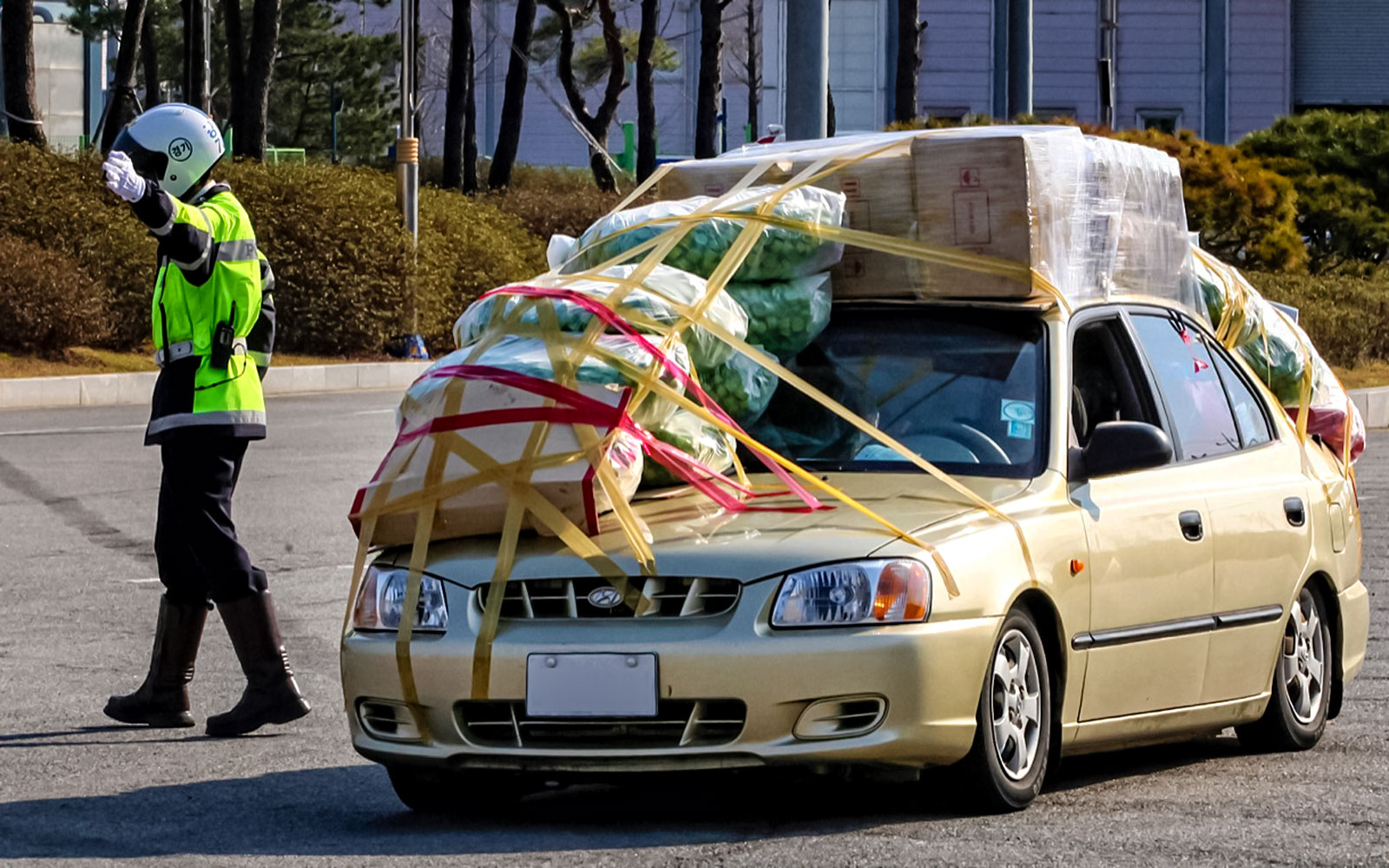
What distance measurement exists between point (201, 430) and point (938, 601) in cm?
287

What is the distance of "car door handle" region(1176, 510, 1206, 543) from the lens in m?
6.67

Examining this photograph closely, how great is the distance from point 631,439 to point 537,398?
10.4 inches

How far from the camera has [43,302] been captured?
25.5 meters

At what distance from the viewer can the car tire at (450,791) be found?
6127 millimetres

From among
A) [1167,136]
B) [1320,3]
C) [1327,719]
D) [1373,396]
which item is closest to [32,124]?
[1167,136]

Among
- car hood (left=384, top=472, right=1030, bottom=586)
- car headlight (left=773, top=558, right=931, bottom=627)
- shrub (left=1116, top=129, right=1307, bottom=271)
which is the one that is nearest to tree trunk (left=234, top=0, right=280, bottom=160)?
shrub (left=1116, top=129, right=1307, bottom=271)

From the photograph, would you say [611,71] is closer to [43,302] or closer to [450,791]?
[43,302]

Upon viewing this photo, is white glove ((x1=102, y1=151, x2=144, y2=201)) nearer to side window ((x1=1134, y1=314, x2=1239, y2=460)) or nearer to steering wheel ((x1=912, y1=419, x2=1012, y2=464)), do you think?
steering wheel ((x1=912, y1=419, x2=1012, y2=464))

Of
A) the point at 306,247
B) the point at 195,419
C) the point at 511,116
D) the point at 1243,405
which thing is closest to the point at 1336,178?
the point at 306,247

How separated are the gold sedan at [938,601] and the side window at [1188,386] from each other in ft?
0.04

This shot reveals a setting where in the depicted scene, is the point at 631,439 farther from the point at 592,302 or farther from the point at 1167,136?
the point at 1167,136

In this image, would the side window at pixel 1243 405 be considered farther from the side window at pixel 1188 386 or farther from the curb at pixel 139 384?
the curb at pixel 139 384

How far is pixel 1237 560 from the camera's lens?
691 cm

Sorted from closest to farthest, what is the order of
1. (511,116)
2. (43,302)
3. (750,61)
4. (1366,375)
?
(43,302), (1366,375), (511,116), (750,61)
